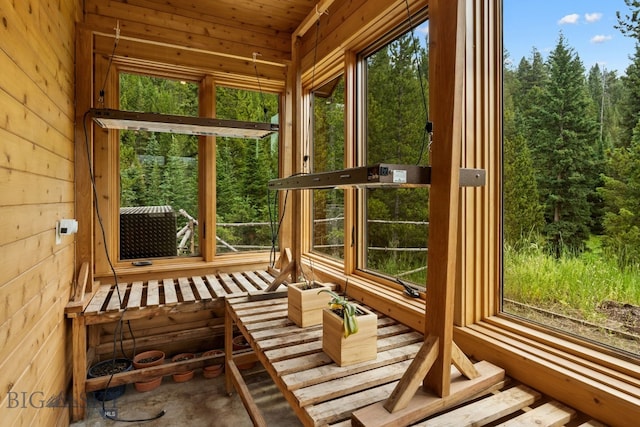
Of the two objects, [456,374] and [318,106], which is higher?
[318,106]

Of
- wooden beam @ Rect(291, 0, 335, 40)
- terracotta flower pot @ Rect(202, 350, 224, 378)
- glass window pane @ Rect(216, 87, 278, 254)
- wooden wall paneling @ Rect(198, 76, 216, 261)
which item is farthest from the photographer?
glass window pane @ Rect(216, 87, 278, 254)

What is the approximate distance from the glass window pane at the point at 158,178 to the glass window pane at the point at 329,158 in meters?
1.10

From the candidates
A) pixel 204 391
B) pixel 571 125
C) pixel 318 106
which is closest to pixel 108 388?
pixel 204 391

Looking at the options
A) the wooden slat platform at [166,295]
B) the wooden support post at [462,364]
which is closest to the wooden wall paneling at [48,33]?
the wooden slat platform at [166,295]

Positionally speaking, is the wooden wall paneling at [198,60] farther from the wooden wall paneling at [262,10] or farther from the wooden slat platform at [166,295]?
the wooden slat platform at [166,295]

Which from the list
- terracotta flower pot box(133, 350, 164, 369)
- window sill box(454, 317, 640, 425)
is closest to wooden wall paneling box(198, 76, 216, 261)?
terracotta flower pot box(133, 350, 164, 369)

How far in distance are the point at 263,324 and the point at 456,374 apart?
1023mm

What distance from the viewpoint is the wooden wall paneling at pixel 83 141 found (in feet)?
8.09

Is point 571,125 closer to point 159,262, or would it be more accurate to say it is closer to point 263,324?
A: point 263,324

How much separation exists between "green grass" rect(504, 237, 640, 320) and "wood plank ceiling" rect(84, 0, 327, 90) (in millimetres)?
2223

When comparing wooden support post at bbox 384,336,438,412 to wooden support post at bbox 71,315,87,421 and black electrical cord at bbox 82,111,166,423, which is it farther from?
wooden support post at bbox 71,315,87,421

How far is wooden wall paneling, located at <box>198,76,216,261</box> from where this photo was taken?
10.5 feet

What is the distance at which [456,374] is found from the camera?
4.51 feet

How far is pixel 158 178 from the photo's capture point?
309 cm
